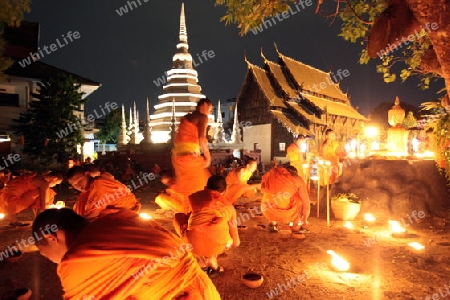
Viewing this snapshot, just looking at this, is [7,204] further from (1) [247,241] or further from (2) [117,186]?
(1) [247,241]

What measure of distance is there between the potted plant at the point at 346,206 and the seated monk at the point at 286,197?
1.47 metres

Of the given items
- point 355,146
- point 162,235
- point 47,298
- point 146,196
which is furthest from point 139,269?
point 355,146

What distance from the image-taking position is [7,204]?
6.89 metres

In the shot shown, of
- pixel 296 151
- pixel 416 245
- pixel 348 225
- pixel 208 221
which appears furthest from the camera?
pixel 296 151

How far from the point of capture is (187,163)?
5.96 metres

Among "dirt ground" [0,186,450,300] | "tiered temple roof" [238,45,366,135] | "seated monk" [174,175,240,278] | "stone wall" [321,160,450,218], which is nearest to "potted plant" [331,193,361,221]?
"dirt ground" [0,186,450,300]

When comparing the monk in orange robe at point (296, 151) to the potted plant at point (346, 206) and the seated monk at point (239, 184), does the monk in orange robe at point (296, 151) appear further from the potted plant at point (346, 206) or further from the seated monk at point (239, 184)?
the seated monk at point (239, 184)

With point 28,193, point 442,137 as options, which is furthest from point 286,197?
point 28,193

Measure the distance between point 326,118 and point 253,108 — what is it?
23.0 ft

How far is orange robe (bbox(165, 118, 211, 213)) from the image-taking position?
5.89m

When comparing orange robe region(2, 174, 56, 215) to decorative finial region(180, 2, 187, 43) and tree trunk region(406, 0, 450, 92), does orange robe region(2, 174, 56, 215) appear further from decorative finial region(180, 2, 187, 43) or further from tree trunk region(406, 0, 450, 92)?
decorative finial region(180, 2, 187, 43)

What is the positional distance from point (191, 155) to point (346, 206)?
3.99 m

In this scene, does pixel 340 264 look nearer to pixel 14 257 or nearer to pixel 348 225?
pixel 348 225

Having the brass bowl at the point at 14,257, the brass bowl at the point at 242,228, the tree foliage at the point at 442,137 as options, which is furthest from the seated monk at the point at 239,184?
the tree foliage at the point at 442,137
